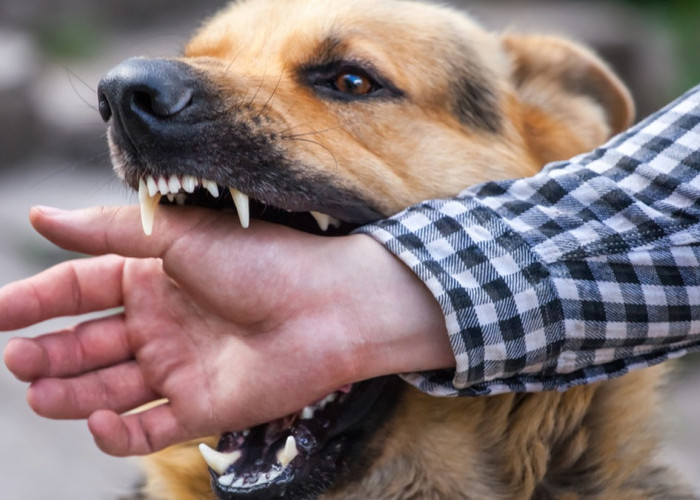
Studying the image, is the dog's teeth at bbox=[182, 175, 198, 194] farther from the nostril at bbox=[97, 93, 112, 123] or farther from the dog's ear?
the dog's ear

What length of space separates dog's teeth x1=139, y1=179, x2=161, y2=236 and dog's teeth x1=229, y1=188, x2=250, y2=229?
19 cm

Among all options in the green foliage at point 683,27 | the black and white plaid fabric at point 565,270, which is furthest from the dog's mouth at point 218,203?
the green foliage at point 683,27

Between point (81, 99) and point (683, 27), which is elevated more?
point (81, 99)

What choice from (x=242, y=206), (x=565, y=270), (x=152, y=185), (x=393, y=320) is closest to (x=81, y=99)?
(x=152, y=185)

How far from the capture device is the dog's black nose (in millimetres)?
2000

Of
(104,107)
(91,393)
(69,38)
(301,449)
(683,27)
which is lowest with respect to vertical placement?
(69,38)

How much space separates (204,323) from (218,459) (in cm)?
37

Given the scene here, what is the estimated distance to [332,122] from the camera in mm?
2471

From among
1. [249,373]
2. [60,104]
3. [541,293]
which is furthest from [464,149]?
[60,104]

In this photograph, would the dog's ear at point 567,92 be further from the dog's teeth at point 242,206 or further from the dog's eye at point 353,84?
the dog's teeth at point 242,206

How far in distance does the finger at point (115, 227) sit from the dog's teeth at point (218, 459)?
0.56 m

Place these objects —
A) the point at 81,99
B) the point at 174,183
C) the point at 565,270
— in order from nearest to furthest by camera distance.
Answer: the point at 565,270 < the point at 174,183 < the point at 81,99

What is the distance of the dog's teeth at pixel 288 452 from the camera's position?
7.18 ft

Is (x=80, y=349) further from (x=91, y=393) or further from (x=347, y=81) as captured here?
(x=347, y=81)
